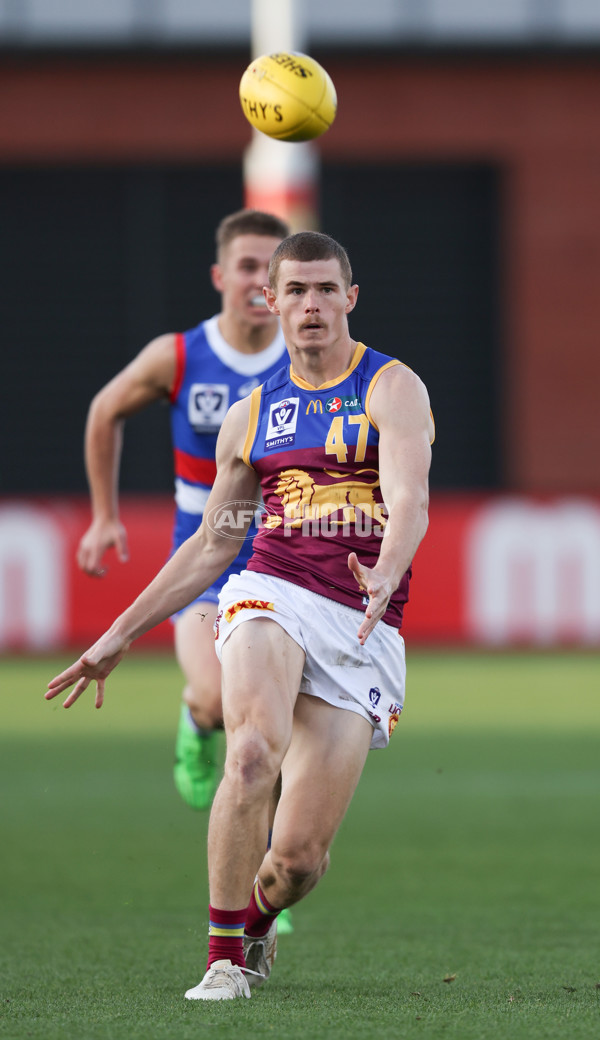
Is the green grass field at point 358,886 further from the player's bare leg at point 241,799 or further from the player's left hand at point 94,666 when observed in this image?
the player's left hand at point 94,666

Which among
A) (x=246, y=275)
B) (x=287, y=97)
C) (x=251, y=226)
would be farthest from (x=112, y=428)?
(x=287, y=97)

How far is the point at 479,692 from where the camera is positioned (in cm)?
1427

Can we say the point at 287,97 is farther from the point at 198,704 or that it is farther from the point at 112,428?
the point at 198,704

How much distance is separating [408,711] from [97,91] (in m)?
14.1

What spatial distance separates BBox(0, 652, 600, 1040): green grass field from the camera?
478 centimetres

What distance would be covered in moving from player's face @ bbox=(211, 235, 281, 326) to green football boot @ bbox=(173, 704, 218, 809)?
1.84m

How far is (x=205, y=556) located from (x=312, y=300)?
36.7 inches

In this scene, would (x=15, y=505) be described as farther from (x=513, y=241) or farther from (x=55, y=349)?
(x=513, y=241)

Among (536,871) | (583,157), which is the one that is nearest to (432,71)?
(583,157)

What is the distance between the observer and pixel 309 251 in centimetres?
532

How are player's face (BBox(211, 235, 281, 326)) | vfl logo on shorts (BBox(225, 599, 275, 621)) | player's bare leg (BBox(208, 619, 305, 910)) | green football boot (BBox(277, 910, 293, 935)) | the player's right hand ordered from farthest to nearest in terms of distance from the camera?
1. the player's right hand
2. player's face (BBox(211, 235, 281, 326))
3. green football boot (BBox(277, 910, 293, 935))
4. vfl logo on shorts (BBox(225, 599, 275, 621))
5. player's bare leg (BBox(208, 619, 305, 910))

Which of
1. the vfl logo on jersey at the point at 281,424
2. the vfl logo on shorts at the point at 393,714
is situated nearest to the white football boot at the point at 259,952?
the vfl logo on shorts at the point at 393,714

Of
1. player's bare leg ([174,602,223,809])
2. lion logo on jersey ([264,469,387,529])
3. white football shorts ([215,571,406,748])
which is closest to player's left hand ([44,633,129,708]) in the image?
white football shorts ([215,571,406,748])

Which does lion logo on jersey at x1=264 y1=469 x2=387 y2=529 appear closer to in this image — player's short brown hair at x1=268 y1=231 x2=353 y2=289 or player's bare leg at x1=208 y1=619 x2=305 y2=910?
player's bare leg at x1=208 y1=619 x2=305 y2=910
